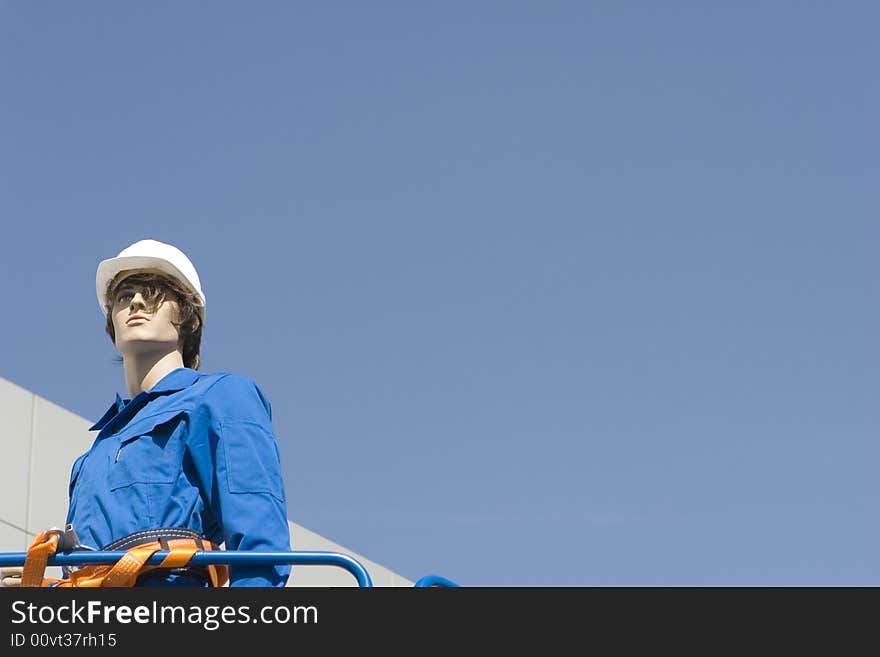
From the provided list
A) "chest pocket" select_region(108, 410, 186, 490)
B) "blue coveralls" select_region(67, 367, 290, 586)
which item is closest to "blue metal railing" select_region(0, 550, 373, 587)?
"blue coveralls" select_region(67, 367, 290, 586)

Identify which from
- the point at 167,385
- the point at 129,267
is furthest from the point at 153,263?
the point at 167,385

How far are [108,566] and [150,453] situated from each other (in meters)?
0.56

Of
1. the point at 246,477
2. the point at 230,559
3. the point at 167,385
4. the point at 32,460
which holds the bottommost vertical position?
the point at 230,559

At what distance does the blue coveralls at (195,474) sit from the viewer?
4512 millimetres

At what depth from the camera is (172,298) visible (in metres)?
5.27

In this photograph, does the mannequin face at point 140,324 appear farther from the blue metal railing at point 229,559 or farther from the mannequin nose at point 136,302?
the blue metal railing at point 229,559

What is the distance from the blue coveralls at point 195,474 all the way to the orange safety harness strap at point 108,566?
0.23 m

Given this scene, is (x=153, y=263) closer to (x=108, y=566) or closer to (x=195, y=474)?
(x=195, y=474)

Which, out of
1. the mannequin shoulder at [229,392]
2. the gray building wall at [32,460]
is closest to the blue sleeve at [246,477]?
the mannequin shoulder at [229,392]

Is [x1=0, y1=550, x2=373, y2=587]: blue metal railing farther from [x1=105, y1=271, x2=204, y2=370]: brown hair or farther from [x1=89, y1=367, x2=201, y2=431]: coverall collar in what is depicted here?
[x1=105, y1=271, x2=204, y2=370]: brown hair

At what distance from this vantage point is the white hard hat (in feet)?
17.3
